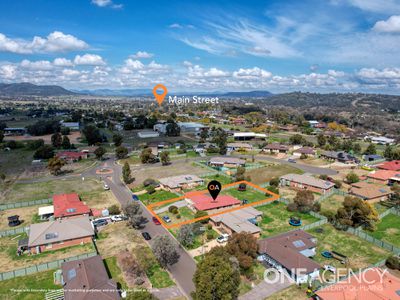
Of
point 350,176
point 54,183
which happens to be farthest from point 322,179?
point 54,183

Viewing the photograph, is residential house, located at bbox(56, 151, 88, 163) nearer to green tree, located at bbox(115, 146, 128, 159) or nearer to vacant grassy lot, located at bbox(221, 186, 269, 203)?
green tree, located at bbox(115, 146, 128, 159)

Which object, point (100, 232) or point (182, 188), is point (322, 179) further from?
point (100, 232)

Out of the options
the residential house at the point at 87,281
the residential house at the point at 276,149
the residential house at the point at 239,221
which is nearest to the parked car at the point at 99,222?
the residential house at the point at 87,281

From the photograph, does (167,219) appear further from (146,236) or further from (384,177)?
(384,177)

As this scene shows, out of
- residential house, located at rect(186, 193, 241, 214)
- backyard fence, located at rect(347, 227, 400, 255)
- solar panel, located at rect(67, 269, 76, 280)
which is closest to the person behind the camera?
solar panel, located at rect(67, 269, 76, 280)

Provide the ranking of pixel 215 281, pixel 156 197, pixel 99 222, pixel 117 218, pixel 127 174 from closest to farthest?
pixel 215 281 < pixel 99 222 < pixel 117 218 < pixel 156 197 < pixel 127 174

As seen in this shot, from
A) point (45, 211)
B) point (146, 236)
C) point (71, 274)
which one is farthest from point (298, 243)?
point (45, 211)

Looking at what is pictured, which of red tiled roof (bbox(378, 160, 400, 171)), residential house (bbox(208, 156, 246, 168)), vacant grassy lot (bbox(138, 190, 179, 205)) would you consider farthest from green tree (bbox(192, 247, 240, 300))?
red tiled roof (bbox(378, 160, 400, 171))
